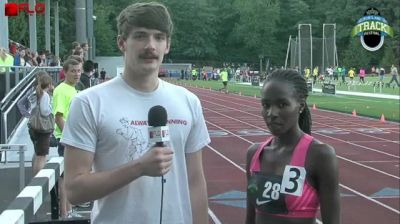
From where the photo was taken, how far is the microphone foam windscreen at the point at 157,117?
2.70 metres

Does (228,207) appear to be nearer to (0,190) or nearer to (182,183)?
(0,190)

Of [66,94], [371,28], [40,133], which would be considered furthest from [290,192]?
[371,28]

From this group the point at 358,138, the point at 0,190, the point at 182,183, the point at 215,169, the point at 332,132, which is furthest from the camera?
the point at 332,132

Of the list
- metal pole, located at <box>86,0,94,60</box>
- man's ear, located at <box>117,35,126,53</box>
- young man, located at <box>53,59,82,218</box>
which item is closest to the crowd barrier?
young man, located at <box>53,59,82,218</box>

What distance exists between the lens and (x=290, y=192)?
3.15 metres

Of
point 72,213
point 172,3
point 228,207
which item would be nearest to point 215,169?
point 228,207


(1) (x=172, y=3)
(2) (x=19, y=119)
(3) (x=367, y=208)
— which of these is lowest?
(3) (x=367, y=208)

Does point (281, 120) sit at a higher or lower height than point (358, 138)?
higher

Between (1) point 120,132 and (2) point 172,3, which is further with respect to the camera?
(2) point 172,3

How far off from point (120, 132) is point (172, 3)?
347 feet

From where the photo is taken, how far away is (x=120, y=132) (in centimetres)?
286

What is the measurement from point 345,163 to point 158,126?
38.9 ft

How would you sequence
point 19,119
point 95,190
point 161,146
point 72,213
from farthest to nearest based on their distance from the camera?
point 19,119 < point 72,213 < point 95,190 < point 161,146

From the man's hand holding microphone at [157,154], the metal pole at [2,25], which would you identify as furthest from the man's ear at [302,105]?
the metal pole at [2,25]
